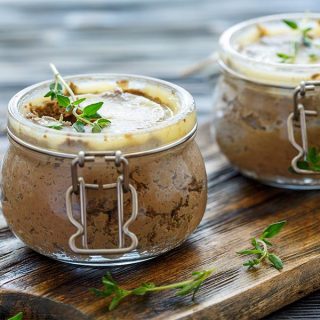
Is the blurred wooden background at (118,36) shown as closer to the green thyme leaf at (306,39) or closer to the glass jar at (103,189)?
the green thyme leaf at (306,39)

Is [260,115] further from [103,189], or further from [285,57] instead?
[103,189]

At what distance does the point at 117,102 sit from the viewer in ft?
4.52

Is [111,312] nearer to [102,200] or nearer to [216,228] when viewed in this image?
[102,200]

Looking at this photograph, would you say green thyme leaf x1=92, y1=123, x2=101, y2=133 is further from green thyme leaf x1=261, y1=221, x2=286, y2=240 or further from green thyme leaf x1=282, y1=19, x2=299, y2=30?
green thyme leaf x1=282, y1=19, x2=299, y2=30

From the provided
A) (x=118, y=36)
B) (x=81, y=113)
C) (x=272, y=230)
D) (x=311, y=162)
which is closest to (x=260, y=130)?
(x=311, y=162)

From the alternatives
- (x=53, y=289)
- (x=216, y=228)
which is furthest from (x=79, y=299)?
(x=216, y=228)

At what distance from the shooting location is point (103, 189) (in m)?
1.21

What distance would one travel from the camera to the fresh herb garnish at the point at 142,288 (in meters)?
1.21

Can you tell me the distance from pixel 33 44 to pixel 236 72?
0.89 m

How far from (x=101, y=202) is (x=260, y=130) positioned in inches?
15.9

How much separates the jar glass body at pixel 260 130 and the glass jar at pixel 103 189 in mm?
223

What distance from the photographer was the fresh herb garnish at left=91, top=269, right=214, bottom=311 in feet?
3.98

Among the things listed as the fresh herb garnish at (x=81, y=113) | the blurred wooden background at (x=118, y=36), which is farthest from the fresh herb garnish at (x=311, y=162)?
the blurred wooden background at (x=118, y=36)

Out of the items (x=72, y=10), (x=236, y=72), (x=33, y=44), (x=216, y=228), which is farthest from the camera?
(x=72, y=10)
